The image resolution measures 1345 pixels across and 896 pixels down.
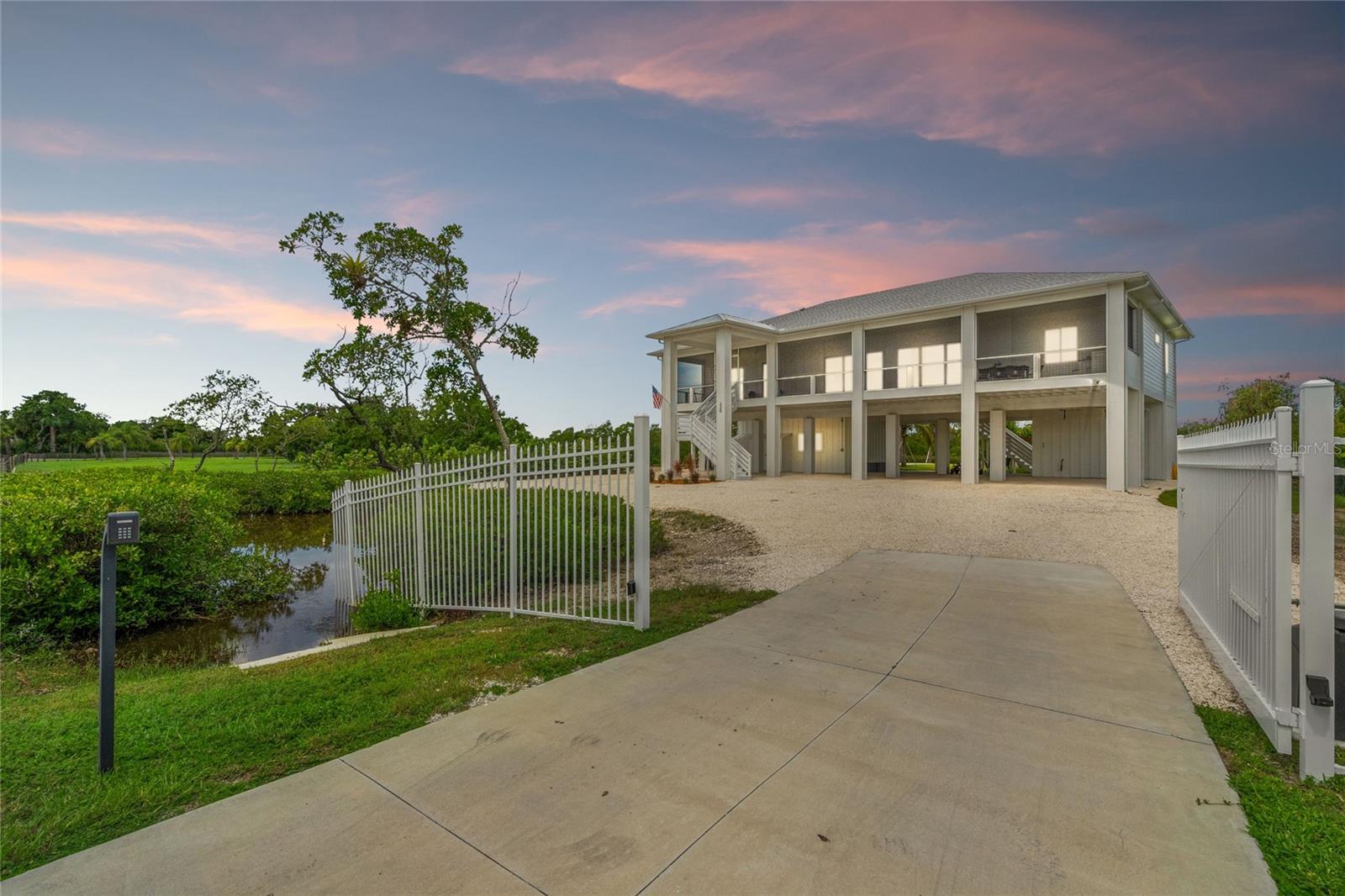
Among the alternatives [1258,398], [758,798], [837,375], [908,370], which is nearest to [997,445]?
[908,370]

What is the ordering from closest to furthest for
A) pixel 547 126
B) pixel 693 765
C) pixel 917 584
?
pixel 693 765 → pixel 917 584 → pixel 547 126

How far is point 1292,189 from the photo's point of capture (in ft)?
47.1

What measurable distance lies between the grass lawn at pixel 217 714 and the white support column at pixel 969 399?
15.9 m

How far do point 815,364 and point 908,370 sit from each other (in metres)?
4.15

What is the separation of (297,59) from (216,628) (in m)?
8.48

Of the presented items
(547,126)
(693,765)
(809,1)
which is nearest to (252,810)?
(693,765)

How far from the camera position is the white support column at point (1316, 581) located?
2803 mm

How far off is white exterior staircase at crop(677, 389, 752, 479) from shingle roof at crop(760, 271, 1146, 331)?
4623 millimetres

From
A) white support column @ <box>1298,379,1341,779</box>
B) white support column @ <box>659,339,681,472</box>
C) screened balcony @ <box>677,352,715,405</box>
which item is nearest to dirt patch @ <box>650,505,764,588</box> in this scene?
white support column @ <box>1298,379,1341,779</box>

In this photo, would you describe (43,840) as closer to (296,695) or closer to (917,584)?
(296,695)

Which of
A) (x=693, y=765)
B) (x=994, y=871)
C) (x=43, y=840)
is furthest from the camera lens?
(x=693, y=765)

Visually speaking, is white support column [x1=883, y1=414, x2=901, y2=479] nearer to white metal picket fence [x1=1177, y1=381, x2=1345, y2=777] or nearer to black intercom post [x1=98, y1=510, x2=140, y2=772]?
white metal picket fence [x1=1177, y1=381, x2=1345, y2=777]

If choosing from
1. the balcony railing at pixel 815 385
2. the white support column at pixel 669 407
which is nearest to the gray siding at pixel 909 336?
the balcony railing at pixel 815 385

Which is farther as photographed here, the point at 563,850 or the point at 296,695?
the point at 296,695
